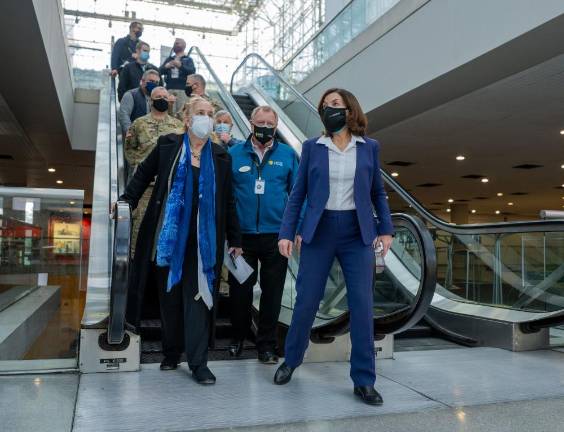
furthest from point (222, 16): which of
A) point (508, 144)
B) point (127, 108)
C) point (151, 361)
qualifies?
point (151, 361)

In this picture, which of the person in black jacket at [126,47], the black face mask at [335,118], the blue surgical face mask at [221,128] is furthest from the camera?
the person in black jacket at [126,47]

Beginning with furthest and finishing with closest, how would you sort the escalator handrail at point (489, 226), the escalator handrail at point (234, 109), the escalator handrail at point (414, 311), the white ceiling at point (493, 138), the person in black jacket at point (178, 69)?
1. the white ceiling at point (493, 138)
2. the person in black jacket at point (178, 69)
3. the escalator handrail at point (234, 109)
4. the escalator handrail at point (489, 226)
5. the escalator handrail at point (414, 311)

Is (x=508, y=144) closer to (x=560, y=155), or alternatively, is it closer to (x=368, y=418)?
(x=560, y=155)

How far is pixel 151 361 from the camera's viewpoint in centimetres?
360

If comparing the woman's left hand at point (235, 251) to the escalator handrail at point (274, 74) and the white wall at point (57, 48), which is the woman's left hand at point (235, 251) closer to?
the escalator handrail at point (274, 74)

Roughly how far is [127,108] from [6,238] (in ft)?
6.79

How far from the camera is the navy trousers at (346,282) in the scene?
2.92 meters

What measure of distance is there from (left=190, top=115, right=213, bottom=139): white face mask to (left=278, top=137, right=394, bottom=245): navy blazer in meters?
0.59

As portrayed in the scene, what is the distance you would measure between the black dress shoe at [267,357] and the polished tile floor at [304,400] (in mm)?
60

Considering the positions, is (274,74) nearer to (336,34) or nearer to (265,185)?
(336,34)

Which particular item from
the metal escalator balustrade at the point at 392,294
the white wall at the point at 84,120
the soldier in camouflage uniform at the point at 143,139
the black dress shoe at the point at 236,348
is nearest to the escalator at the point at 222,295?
the metal escalator balustrade at the point at 392,294

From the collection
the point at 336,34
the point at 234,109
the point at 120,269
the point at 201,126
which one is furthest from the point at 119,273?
the point at 336,34

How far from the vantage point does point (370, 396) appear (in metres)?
2.80

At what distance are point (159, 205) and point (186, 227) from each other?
245 millimetres
